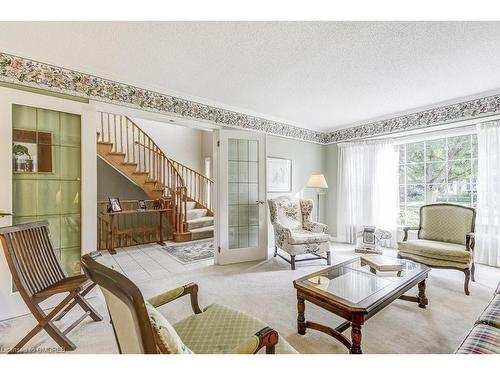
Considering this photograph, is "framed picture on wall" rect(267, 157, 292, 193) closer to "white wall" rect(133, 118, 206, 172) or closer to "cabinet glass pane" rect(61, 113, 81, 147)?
"cabinet glass pane" rect(61, 113, 81, 147)

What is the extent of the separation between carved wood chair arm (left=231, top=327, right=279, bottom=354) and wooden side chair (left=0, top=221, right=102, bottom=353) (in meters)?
1.48

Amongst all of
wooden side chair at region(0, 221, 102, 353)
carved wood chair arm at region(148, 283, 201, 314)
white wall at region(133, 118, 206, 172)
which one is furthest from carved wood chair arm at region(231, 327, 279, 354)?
white wall at region(133, 118, 206, 172)

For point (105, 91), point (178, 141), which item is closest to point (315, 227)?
point (105, 91)

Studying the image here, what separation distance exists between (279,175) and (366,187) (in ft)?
5.60

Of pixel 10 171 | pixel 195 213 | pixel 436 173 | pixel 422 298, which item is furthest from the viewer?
pixel 195 213

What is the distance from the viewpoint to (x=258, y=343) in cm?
99

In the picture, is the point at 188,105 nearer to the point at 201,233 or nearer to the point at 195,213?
the point at 201,233

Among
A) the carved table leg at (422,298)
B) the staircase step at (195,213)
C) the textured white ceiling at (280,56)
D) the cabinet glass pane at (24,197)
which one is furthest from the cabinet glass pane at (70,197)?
the carved table leg at (422,298)

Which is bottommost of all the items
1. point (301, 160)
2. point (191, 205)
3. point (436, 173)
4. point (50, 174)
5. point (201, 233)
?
point (201, 233)

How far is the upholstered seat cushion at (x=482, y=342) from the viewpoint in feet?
3.58

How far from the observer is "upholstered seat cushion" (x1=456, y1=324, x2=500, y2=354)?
42.9 inches

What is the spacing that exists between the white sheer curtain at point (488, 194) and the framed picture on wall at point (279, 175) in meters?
2.81

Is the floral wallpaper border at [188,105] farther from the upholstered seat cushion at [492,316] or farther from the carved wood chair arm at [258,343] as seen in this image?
the upholstered seat cushion at [492,316]

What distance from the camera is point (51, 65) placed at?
2361 mm
